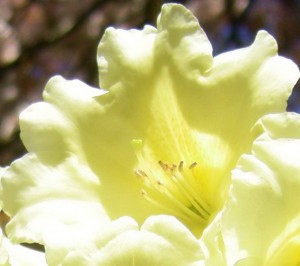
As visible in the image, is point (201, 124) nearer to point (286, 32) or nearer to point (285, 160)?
point (285, 160)

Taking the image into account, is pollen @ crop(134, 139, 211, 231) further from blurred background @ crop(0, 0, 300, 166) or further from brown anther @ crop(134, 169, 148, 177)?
blurred background @ crop(0, 0, 300, 166)

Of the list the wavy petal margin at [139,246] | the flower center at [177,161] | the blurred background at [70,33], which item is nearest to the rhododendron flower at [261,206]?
the wavy petal margin at [139,246]

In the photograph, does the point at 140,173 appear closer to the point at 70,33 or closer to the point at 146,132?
the point at 146,132

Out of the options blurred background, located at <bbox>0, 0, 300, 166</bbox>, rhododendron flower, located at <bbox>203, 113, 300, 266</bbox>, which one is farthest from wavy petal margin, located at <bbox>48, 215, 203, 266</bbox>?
blurred background, located at <bbox>0, 0, 300, 166</bbox>

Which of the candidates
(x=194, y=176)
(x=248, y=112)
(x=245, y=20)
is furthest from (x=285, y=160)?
(x=245, y=20)

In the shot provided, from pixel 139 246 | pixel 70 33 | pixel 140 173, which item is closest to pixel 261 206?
pixel 139 246

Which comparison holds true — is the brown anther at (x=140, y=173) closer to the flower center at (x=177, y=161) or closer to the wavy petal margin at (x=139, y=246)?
the flower center at (x=177, y=161)
